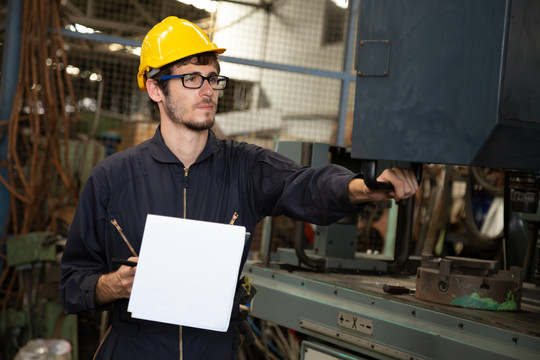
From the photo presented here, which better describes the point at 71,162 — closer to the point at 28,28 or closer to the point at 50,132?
the point at 50,132

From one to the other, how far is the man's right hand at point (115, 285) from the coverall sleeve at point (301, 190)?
46cm

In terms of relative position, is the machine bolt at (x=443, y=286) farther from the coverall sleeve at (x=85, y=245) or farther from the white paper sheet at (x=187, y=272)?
the coverall sleeve at (x=85, y=245)

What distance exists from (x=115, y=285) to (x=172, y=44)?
0.70 m

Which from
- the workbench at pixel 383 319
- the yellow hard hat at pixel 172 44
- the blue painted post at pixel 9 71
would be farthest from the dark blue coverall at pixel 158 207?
the blue painted post at pixel 9 71

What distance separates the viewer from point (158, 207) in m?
1.83

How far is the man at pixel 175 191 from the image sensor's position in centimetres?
178

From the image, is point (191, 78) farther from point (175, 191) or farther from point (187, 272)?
point (187, 272)

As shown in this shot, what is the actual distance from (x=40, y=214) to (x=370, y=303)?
2.34m

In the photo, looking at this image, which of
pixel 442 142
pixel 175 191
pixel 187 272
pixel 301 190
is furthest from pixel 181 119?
pixel 442 142

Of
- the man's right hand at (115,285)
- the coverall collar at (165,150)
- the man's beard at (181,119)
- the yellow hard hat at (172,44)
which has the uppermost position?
the yellow hard hat at (172,44)

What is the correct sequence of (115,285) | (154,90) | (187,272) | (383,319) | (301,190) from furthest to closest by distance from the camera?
(383,319)
(154,90)
(301,190)
(115,285)
(187,272)

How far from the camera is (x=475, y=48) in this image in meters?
1.57

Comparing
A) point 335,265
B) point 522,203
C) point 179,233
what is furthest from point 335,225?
point 179,233

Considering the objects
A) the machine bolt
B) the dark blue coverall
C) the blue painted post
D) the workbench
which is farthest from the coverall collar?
the blue painted post
